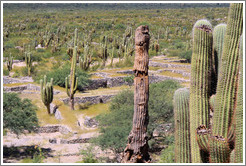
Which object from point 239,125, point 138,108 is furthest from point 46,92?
point 239,125

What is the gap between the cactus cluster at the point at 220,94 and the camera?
606cm

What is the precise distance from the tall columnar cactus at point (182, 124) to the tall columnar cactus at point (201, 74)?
2.35ft

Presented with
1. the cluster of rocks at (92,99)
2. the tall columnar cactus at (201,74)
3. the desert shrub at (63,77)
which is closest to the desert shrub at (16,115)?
the cluster of rocks at (92,99)

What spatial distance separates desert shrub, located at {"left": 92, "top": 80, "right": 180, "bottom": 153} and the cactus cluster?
7.56m

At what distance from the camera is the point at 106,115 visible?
56.2 feet

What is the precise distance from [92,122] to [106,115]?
223cm

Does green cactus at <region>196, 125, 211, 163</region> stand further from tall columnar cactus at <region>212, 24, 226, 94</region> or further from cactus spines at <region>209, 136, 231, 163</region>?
tall columnar cactus at <region>212, 24, 226, 94</region>

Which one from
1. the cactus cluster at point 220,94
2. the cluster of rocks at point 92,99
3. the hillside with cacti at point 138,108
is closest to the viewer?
the cactus cluster at point 220,94

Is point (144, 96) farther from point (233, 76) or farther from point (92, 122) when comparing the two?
point (92, 122)

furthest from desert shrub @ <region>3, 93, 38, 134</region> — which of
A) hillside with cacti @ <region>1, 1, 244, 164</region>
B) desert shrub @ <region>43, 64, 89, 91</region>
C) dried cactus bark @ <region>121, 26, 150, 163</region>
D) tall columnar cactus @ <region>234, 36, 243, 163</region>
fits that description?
tall columnar cactus @ <region>234, 36, 243, 163</region>

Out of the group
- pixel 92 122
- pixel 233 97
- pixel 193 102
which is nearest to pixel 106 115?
pixel 92 122

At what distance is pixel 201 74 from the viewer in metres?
7.38

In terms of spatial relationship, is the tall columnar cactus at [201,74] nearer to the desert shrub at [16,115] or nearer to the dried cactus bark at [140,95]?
the dried cactus bark at [140,95]

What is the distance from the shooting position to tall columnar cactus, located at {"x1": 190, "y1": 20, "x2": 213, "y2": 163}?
736 centimetres
